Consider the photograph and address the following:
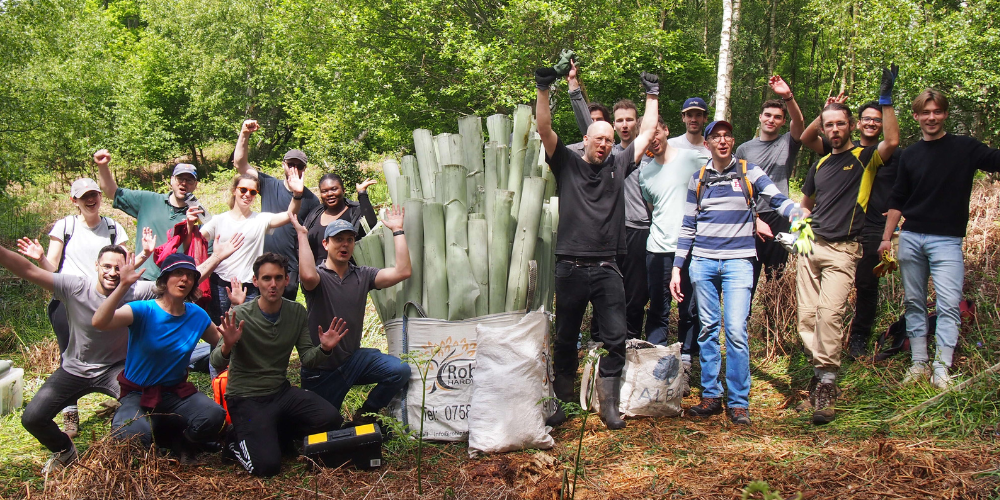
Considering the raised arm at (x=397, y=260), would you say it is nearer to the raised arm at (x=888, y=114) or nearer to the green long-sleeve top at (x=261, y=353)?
the green long-sleeve top at (x=261, y=353)

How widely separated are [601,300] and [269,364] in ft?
6.82

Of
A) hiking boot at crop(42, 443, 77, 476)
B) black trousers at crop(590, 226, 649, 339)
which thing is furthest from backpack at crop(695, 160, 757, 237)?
hiking boot at crop(42, 443, 77, 476)

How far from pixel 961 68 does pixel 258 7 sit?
908 inches

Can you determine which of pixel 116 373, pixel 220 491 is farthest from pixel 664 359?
pixel 116 373

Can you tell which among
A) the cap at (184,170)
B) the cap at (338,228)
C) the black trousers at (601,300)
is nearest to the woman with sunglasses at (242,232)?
the cap at (184,170)

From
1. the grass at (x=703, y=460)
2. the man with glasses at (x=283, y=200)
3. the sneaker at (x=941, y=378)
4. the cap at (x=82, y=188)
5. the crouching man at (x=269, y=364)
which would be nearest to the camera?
the grass at (x=703, y=460)

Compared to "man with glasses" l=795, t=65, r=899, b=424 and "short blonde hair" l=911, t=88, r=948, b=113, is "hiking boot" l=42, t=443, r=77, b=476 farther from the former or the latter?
"short blonde hair" l=911, t=88, r=948, b=113

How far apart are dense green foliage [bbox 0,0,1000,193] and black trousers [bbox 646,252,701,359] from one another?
8.18 metres

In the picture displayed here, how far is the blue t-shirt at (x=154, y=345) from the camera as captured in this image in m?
3.81

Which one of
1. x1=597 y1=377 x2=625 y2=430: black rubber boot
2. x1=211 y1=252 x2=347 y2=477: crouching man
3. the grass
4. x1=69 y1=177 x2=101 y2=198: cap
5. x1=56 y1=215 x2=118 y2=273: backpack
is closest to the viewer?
the grass

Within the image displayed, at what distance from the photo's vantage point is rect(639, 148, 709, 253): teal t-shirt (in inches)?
185

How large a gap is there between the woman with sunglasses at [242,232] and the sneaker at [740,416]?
135 inches

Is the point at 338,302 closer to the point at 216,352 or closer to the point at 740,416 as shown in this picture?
the point at 216,352

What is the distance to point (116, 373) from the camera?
13.3 feet
